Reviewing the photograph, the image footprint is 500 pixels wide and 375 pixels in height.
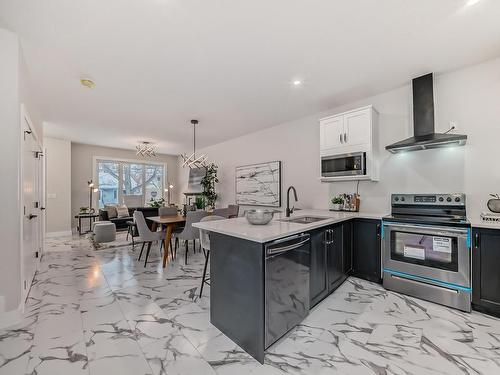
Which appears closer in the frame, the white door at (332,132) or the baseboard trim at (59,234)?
the white door at (332,132)

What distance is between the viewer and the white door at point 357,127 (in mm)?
3150

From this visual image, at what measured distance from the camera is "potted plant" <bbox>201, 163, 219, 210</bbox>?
663cm

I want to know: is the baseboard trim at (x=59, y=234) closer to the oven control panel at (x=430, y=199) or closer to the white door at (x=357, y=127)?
→ the white door at (x=357, y=127)

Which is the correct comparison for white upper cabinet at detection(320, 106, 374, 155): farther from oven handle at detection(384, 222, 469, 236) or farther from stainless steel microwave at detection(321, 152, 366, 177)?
oven handle at detection(384, 222, 469, 236)

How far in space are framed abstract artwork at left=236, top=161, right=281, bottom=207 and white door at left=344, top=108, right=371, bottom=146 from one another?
1.76m

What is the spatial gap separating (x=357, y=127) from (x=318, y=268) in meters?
2.08

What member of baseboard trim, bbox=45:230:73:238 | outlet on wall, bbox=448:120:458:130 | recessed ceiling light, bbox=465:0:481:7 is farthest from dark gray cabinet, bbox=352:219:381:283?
baseboard trim, bbox=45:230:73:238

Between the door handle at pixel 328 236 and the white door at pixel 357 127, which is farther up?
the white door at pixel 357 127

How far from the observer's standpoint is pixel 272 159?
5.06m

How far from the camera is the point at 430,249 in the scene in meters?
2.50

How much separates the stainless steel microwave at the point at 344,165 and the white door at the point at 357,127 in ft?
0.65

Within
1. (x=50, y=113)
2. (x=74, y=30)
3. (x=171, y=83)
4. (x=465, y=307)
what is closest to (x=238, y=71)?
(x=171, y=83)

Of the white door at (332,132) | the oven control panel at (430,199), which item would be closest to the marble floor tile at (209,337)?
the oven control panel at (430,199)

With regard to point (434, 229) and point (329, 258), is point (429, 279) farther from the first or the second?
point (329, 258)
